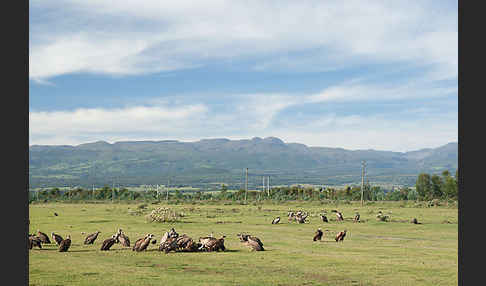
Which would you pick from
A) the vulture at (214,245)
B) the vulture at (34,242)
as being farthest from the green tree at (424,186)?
the vulture at (34,242)

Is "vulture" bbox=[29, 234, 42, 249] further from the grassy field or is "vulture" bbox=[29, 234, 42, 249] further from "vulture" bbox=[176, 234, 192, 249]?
"vulture" bbox=[176, 234, 192, 249]

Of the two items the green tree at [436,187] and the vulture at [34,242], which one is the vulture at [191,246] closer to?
the vulture at [34,242]

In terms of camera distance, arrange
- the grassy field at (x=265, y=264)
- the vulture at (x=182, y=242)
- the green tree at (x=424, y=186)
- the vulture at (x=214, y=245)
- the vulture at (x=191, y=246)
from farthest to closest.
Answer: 1. the green tree at (x=424, y=186)
2. the vulture at (x=214, y=245)
3. the vulture at (x=191, y=246)
4. the vulture at (x=182, y=242)
5. the grassy field at (x=265, y=264)

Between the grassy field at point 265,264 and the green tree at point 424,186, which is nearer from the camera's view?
the grassy field at point 265,264

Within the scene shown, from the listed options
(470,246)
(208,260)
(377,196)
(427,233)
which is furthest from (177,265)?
(377,196)

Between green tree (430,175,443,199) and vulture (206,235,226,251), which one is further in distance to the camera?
green tree (430,175,443,199)

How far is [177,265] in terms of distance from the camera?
18.4 meters

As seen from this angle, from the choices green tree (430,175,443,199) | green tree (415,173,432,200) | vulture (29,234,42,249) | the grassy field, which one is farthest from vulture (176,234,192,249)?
green tree (430,175,443,199)

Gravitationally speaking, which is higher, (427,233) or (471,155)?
(471,155)

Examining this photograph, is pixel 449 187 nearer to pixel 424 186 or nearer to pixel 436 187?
pixel 436 187

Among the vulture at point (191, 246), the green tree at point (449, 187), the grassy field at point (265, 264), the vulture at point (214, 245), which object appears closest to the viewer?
the grassy field at point (265, 264)

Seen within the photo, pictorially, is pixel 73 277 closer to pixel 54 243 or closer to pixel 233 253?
pixel 233 253

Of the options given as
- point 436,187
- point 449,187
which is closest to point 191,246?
point 449,187
